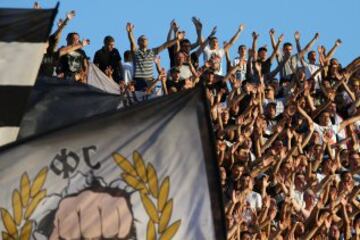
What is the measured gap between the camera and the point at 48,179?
8.00 meters

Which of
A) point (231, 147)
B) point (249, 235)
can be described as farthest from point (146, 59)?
point (249, 235)

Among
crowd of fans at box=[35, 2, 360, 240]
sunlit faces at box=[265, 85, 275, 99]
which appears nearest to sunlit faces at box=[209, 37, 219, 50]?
crowd of fans at box=[35, 2, 360, 240]

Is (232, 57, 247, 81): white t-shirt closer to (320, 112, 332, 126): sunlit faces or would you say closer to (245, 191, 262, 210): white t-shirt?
(320, 112, 332, 126): sunlit faces

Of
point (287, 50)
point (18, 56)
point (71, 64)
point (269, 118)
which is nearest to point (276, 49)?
point (287, 50)

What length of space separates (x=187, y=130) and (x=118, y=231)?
68 centimetres

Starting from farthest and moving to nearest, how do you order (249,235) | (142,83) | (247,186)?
(142,83), (247,186), (249,235)

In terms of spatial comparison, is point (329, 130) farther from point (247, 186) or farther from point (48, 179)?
point (48, 179)

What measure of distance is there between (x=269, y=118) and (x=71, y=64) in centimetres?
349

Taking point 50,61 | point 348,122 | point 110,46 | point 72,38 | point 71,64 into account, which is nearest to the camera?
point 50,61

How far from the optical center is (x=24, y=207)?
26.2 ft

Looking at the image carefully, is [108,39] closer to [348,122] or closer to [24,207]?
[348,122]

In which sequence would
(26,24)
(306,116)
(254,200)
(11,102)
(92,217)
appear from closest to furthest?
1. (92,217)
2. (11,102)
3. (26,24)
4. (254,200)
5. (306,116)

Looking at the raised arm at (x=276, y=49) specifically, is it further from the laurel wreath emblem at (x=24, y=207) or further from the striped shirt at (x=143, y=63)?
the laurel wreath emblem at (x=24, y=207)

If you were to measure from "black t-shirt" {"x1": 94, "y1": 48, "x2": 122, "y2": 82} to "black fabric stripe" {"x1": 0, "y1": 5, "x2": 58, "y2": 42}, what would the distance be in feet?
36.5
